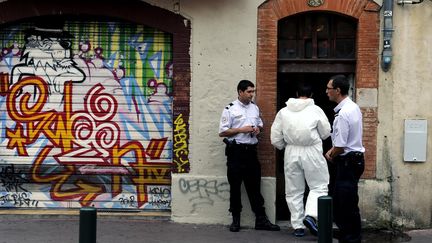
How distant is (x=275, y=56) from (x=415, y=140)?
2.19m

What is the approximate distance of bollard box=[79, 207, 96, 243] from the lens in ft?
18.1

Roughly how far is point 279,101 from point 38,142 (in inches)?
137

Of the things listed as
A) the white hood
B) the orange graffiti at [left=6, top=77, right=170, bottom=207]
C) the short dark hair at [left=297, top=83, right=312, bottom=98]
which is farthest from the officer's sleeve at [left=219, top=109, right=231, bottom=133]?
the orange graffiti at [left=6, top=77, right=170, bottom=207]

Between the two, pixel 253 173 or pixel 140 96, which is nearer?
pixel 253 173

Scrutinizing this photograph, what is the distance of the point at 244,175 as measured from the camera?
8.85 meters

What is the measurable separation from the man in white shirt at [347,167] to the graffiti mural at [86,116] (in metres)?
2.91

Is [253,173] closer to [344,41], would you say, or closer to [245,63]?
[245,63]

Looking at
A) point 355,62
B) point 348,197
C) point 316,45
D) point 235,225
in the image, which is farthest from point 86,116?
point 348,197

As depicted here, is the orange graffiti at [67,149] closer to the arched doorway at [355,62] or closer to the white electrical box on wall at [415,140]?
the arched doorway at [355,62]

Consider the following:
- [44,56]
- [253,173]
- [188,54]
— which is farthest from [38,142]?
[253,173]

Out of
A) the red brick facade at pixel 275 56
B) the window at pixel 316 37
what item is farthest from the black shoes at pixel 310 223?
the window at pixel 316 37

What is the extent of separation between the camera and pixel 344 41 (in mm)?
9445

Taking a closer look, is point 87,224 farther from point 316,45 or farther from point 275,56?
point 316,45

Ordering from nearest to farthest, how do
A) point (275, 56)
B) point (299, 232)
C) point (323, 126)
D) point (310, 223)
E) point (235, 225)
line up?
point (310, 223) → point (323, 126) → point (299, 232) → point (235, 225) → point (275, 56)
